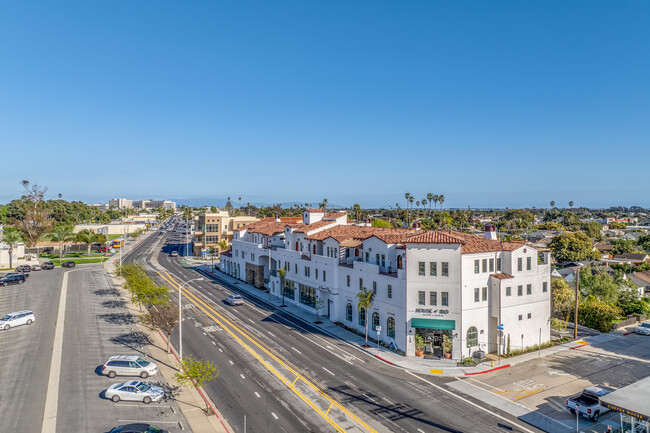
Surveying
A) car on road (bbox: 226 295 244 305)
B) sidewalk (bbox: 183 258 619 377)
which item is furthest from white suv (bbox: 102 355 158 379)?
car on road (bbox: 226 295 244 305)

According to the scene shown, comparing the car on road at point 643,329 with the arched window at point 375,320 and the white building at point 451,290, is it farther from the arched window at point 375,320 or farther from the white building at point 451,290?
the arched window at point 375,320

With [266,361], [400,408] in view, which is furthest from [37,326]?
[400,408]

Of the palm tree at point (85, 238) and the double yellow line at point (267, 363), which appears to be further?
the palm tree at point (85, 238)

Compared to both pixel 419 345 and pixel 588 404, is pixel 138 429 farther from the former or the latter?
pixel 588 404

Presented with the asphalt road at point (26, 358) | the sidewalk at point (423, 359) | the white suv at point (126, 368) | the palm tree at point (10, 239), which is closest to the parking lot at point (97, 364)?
the white suv at point (126, 368)

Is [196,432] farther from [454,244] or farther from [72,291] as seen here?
[72,291]

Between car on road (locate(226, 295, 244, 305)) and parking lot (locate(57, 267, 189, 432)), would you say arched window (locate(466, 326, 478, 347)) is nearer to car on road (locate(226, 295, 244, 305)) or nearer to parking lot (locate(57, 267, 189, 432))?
parking lot (locate(57, 267, 189, 432))
